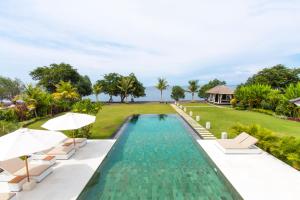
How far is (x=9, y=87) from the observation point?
221 ft

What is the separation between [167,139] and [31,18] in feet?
43.3

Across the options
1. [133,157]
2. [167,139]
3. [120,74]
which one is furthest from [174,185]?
[120,74]

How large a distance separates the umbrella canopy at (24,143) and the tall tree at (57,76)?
36.6m

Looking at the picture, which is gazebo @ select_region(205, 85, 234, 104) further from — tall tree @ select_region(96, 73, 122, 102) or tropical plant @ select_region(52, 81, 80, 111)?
tropical plant @ select_region(52, 81, 80, 111)

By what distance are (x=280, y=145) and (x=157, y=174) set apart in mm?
6318

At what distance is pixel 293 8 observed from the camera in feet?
47.5

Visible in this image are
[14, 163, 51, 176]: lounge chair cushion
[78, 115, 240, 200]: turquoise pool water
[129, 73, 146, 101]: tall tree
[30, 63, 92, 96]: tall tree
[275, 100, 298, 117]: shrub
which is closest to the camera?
[78, 115, 240, 200]: turquoise pool water

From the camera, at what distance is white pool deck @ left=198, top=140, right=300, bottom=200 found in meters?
6.89

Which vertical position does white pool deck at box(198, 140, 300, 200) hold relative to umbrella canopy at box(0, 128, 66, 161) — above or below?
below

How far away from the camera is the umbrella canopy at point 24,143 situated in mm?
6434

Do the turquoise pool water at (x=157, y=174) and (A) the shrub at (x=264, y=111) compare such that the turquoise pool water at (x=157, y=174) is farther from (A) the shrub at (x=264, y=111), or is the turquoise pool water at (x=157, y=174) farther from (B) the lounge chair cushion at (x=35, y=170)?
(A) the shrub at (x=264, y=111)

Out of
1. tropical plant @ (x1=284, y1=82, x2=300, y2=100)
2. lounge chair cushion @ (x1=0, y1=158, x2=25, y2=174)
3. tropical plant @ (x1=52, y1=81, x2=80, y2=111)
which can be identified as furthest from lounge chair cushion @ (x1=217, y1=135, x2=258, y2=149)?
tropical plant @ (x1=52, y1=81, x2=80, y2=111)

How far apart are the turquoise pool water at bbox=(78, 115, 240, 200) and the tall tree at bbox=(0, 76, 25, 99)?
65.8 m

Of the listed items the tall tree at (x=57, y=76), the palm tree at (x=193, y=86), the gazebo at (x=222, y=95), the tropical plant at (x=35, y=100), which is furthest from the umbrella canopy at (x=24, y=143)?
the palm tree at (x=193, y=86)
